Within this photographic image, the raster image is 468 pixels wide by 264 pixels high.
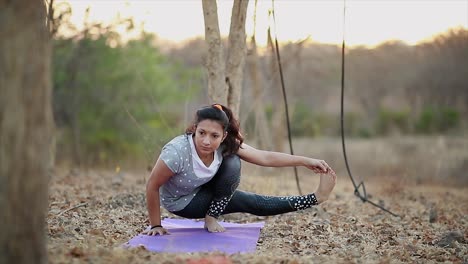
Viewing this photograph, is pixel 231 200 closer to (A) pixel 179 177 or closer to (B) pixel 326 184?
(A) pixel 179 177

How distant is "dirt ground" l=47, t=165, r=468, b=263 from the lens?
310 centimetres

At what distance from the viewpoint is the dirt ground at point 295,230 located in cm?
310

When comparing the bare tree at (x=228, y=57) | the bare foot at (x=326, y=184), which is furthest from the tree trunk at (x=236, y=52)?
the bare foot at (x=326, y=184)

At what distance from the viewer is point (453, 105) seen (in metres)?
16.1

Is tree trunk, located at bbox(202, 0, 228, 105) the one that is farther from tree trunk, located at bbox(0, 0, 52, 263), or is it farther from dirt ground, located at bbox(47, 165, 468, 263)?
tree trunk, located at bbox(0, 0, 52, 263)

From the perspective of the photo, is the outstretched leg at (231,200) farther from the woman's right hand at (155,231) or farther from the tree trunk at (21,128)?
the tree trunk at (21,128)

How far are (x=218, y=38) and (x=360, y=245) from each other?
2.24 meters

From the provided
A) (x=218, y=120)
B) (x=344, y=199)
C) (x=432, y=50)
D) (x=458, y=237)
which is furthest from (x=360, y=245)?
(x=432, y=50)

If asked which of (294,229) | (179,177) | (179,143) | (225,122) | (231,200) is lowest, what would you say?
(294,229)

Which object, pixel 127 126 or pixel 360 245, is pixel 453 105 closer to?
pixel 127 126

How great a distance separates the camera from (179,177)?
12.7 ft

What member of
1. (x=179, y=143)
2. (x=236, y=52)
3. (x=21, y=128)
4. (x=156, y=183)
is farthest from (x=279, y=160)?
(x=21, y=128)

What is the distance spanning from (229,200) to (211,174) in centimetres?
31

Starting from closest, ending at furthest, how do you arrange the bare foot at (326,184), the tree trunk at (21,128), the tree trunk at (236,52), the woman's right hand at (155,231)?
the tree trunk at (21,128)
the woman's right hand at (155,231)
the bare foot at (326,184)
the tree trunk at (236,52)
